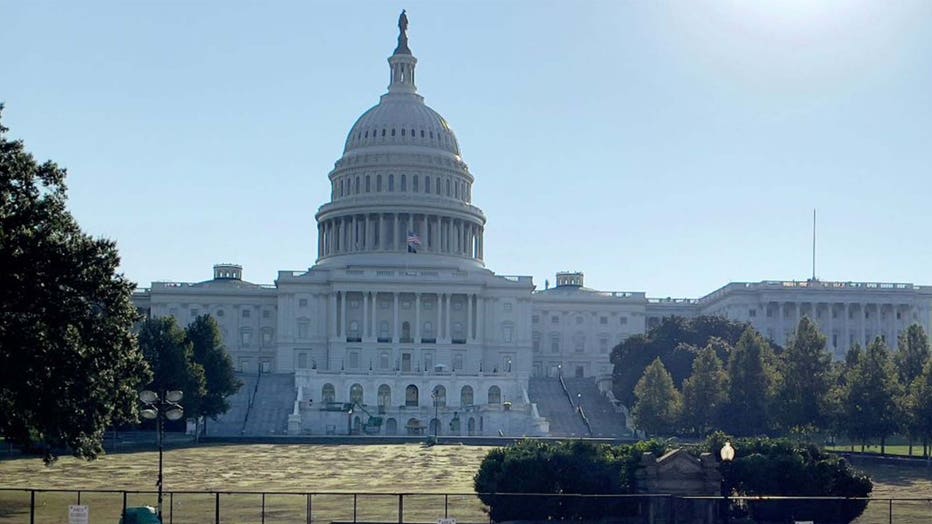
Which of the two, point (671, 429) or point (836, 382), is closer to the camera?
point (836, 382)

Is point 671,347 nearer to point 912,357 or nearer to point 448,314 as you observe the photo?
point 448,314

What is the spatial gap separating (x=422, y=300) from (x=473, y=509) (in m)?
115

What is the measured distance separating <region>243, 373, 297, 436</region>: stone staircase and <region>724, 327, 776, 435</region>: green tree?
38.9 m

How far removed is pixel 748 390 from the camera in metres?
110

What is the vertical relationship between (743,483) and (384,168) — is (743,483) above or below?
below

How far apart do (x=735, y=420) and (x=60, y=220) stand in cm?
6416

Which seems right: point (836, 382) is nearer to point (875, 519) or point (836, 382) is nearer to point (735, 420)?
point (735, 420)

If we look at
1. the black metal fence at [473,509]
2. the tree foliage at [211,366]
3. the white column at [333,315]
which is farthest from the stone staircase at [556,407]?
the black metal fence at [473,509]

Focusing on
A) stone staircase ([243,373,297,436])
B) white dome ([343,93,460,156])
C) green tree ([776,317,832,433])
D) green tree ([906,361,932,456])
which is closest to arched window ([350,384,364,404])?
stone staircase ([243,373,297,436])

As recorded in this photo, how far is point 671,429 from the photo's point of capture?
12044 centimetres

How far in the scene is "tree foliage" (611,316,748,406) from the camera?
5635 inches

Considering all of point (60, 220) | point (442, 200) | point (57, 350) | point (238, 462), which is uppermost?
point (442, 200)

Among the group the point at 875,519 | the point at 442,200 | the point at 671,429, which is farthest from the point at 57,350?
the point at 442,200

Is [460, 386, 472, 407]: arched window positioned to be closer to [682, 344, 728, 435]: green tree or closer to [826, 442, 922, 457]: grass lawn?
[682, 344, 728, 435]: green tree
